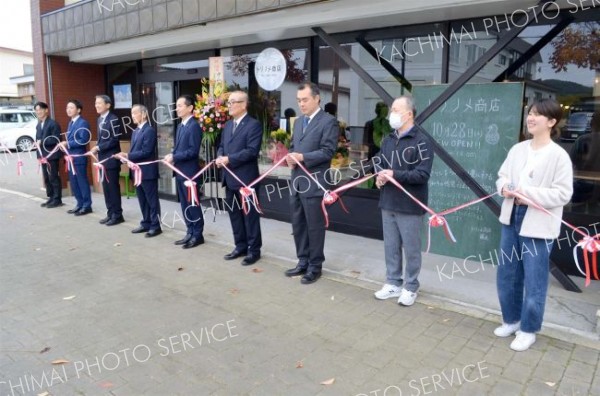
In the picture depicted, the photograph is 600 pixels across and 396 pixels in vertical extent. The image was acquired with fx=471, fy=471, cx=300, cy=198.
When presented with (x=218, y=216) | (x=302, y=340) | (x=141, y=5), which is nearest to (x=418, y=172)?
(x=302, y=340)

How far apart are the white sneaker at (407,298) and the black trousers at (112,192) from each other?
15.8ft

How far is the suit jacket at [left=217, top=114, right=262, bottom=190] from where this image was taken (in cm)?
516

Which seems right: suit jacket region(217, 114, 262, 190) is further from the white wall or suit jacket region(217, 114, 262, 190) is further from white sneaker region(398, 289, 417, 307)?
the white wall

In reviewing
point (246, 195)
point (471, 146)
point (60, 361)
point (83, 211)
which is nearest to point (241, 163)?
point (246, 195)

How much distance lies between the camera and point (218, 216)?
770 centimetres

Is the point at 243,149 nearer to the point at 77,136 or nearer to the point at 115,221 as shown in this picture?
the point at 115,221

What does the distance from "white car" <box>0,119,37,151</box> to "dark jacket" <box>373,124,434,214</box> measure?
19.9 metres

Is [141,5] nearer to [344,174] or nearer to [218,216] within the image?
[218,216]

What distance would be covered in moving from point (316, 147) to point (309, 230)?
84 centimetres

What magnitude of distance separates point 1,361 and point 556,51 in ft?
18.6

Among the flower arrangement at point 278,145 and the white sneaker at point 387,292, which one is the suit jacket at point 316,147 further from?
the flower arrangement at point 278,145

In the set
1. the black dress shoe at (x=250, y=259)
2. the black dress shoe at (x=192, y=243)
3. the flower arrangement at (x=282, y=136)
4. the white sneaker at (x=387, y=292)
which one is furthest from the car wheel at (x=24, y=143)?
the white sneaker at (x=387, y=292)

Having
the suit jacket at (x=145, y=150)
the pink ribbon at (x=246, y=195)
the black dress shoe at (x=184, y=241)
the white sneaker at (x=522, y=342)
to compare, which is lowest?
the white sneaker at (x=522, y=342)

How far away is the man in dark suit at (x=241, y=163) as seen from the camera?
516 cm
